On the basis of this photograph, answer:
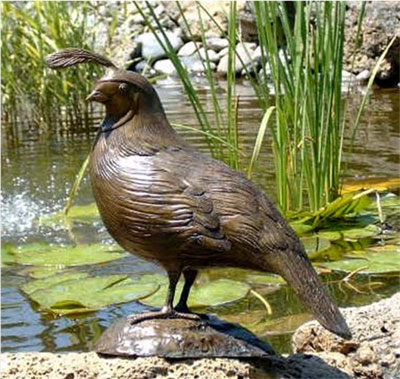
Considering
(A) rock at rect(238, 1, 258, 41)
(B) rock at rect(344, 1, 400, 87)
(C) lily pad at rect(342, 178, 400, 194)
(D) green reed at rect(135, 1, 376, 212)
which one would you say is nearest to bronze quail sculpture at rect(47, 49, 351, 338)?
(D) green reed at rect(135, 1, 376, 212)

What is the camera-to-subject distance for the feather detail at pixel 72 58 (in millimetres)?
2314

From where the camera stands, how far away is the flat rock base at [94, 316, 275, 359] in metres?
2.25

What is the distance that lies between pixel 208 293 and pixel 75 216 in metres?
1.52

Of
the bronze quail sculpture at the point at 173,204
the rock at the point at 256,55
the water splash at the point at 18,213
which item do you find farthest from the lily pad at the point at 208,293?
the rock at the point at 256,55

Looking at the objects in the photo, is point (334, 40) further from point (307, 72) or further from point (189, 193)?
point (189, 193)

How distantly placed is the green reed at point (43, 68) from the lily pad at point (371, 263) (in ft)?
12.4

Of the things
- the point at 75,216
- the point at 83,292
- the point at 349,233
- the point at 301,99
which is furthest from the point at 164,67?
the point at 83,292

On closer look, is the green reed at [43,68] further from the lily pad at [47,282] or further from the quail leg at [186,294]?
the quail leg at [186,294]

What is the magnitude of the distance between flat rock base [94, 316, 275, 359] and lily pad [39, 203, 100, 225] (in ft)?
8.23

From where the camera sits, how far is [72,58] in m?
2.32

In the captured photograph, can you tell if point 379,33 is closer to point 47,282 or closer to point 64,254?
point 64,254

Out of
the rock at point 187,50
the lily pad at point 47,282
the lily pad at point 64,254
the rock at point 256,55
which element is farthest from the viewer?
the rock at point 187,50

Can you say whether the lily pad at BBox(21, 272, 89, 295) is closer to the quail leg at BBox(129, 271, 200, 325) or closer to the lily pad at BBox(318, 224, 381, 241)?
the lily pad at BBox(318, 224, 381, 241)

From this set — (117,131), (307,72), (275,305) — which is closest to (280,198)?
(307,72)
